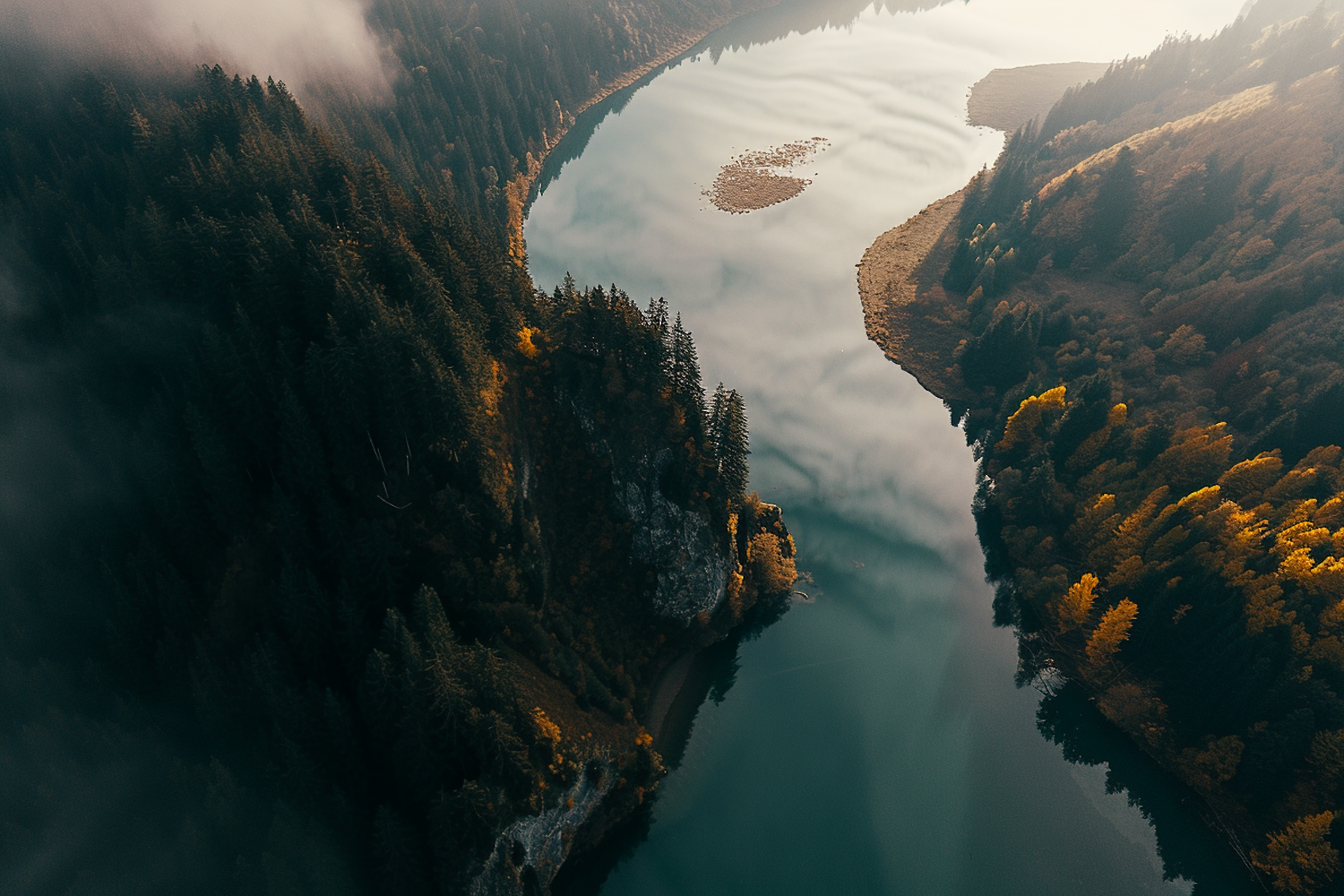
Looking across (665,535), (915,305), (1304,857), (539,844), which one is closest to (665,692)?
(665,535)

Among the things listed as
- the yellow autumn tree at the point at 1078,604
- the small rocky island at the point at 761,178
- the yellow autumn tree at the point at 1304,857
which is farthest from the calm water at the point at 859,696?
the small rocky island at the point at 761,178

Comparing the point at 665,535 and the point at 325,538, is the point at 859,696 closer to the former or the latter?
the point at 665,535

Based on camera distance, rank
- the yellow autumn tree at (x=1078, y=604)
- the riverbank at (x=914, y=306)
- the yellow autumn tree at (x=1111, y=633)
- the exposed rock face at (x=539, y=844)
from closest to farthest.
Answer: the exposed rock face at (x=539, y=844) < the yellow autumn tree at (x=1111, y=633) < the yellow autumn tree at (x=1078, y=604) < the riverbank at (x=914, y=306)

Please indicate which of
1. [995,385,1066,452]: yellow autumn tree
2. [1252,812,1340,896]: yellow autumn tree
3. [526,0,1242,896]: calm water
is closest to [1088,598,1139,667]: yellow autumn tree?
[526,0,1242,896]: calm water

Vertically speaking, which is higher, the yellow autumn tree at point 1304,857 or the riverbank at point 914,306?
the riverbank at point 914,306

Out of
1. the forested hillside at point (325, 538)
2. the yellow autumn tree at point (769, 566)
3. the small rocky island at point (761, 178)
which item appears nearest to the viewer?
the forested hillside at point (325, 538)

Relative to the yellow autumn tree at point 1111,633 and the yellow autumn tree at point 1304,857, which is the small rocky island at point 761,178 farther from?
the yellow autumn tree at point 1304,857
